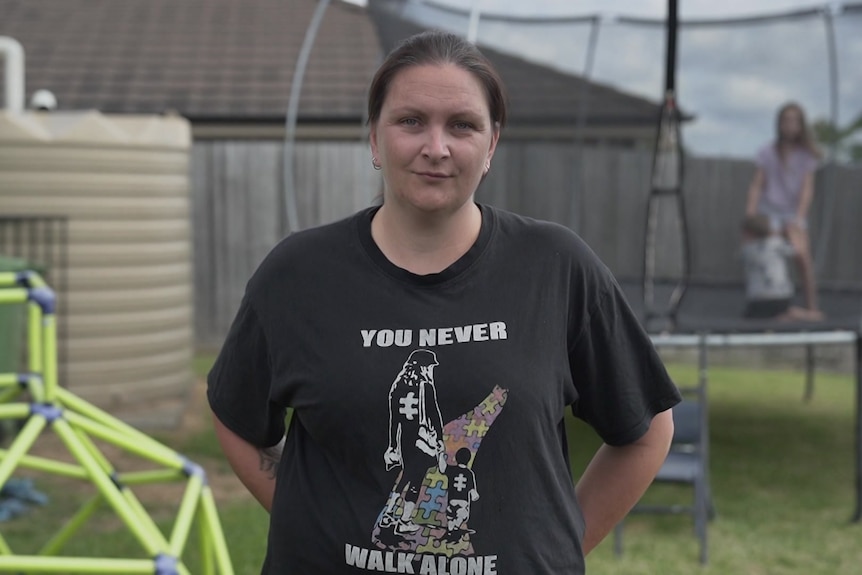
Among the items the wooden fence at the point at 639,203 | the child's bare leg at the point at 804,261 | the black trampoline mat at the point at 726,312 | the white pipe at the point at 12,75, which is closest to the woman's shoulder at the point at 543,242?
the black trampoline mat at the point at 726,312

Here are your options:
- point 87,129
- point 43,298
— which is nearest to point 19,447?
point 43,298

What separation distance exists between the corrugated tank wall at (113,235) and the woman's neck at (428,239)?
6359 mm

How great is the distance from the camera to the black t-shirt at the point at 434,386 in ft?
5.70

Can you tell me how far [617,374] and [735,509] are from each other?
459 centimetres

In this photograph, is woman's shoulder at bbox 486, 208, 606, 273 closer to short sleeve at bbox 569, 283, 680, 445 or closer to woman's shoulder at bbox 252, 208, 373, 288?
short sleeve at bbox 569, 283, 680, 445

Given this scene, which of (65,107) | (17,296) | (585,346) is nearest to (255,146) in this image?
(65,107)

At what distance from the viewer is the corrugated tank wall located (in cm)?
795

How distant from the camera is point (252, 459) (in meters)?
2.11

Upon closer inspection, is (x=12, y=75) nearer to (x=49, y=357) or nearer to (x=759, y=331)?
(x=759, y=331)

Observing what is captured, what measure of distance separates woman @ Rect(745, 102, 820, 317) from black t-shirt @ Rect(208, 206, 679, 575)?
6.12 m

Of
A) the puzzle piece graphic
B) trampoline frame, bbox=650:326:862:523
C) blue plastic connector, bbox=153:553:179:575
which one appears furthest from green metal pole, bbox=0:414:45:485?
trampoline frame, bbox=650:326:862:523

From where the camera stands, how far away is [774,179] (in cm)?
779

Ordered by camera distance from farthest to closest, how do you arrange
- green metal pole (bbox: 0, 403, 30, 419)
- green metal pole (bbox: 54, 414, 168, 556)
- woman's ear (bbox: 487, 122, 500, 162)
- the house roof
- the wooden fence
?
the house roof < the wooden fence < green metal pole (bbox: 0, 403, 30, 419) < green metal pole (bbox: 54, 414, 168, 556) < woman's ear (bbox: 487, 122, 500, 162)

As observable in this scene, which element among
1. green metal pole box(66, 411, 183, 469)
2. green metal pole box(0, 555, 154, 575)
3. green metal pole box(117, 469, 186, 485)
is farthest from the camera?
green metal pole box(117, 469, 186, 485)
